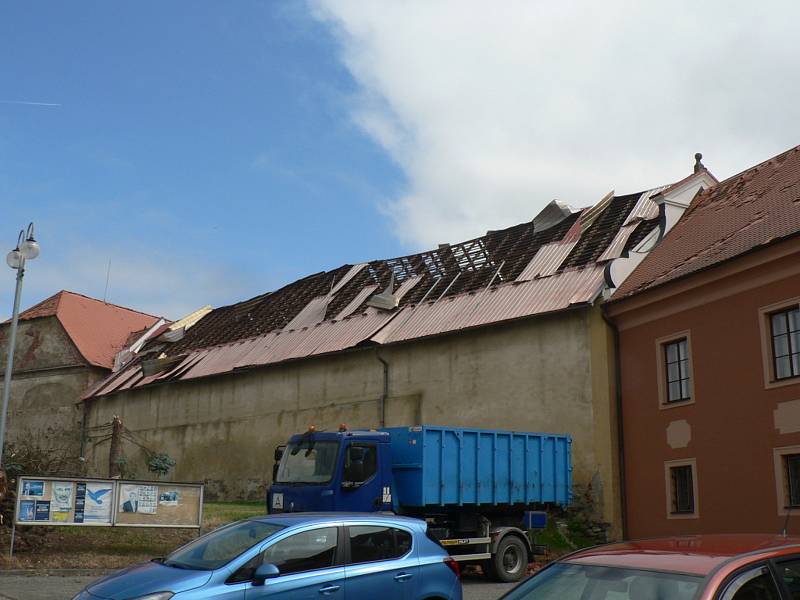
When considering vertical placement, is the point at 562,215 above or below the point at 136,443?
above

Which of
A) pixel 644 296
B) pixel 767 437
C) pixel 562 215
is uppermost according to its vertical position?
pixel 562 215

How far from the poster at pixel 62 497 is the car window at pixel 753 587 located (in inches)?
537

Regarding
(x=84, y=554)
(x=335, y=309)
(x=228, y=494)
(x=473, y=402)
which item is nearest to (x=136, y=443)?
(x=228, y=494)

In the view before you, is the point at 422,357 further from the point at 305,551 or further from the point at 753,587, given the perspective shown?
the point at 753,587

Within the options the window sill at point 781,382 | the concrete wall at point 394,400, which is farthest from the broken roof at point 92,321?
the window sill at point 781,382

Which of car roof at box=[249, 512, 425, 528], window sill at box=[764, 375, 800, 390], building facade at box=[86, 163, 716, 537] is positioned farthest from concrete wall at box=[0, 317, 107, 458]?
car roof at box=[249, 512, 425, 528]

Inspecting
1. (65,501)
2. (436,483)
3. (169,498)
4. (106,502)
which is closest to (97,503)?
(106,502)

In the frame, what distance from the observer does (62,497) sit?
1547cm

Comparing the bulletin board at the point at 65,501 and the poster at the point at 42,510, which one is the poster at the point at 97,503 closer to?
the bulletin board at the point at 65,501

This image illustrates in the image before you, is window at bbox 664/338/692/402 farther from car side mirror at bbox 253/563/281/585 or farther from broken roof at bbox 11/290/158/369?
broken roof at bbox 11/290/158/369

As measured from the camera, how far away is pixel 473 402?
2362 centimetres

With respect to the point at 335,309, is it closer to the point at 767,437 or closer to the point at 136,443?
the point at 136,443

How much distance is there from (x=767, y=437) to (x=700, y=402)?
1892mm

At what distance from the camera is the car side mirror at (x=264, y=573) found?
753 centimetres
